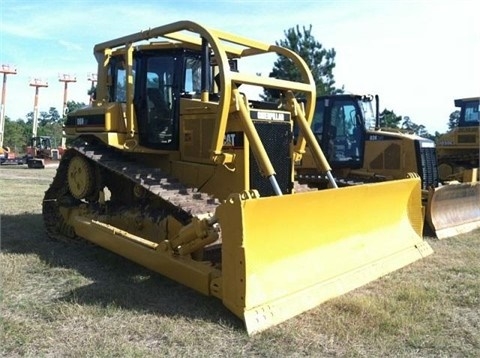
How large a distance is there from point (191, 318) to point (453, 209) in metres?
6.58

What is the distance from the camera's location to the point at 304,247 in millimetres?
4953

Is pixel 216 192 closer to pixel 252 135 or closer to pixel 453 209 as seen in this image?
pixel 252 135

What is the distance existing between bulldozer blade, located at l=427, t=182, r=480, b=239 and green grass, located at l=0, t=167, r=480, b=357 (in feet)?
8.14

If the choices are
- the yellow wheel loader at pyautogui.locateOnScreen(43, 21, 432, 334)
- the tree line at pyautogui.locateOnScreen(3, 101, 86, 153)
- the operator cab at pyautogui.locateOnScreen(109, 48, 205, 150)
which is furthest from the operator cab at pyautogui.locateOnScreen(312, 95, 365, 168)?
the tree line at pyautogui.locateOnScreen(3, 101, 86, 153)

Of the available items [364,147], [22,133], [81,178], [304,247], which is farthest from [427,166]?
[22,133]

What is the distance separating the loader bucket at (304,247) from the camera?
167 inches

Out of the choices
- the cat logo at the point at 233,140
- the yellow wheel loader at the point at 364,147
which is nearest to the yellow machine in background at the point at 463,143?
the yellow wheel loader at the point at 364,147

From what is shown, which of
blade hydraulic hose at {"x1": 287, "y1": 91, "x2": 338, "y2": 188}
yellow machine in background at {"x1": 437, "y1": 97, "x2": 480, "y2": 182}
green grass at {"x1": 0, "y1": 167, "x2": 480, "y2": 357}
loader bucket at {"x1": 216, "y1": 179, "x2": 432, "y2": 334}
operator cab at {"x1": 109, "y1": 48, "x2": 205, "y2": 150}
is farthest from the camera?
yellow machine in background at {"x1": 437, "y1": 97, "x2": 480, "y2": 182}

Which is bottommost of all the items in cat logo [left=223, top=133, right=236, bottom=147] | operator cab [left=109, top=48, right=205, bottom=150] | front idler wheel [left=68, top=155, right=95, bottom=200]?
front idler wheel [left=68, top=155, right=95, bottom=200]

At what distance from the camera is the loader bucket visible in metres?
4.25

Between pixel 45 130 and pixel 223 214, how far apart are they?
58063 millimetres

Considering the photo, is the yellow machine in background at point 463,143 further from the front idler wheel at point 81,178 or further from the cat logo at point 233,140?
the front idler wheel at point 81,178

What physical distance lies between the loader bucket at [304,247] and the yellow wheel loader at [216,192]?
0.01 metres

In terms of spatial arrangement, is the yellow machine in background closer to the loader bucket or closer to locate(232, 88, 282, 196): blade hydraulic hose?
the loader bucket
